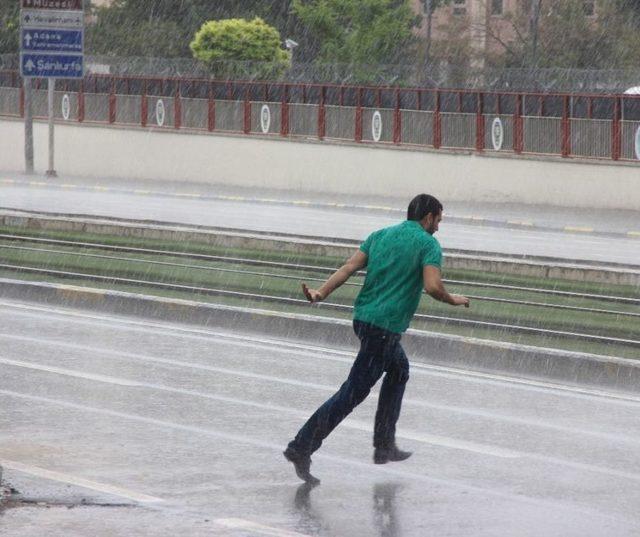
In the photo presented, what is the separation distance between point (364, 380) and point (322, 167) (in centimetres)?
3233

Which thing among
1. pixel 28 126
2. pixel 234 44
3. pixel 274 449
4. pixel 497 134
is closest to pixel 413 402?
pixel 274 449

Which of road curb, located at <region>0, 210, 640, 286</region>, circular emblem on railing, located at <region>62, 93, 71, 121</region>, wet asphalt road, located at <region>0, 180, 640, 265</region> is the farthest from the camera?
circular emblem on railing, located at <region>62, 93, 71, 121</region>

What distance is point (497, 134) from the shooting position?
37.1 meters

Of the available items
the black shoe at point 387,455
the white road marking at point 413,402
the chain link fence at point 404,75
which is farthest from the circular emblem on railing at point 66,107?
the black shoe at point 387,455

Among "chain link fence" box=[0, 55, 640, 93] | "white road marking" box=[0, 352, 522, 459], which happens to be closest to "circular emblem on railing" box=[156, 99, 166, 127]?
"chain link fence" box=[0, 55, 640, 93]

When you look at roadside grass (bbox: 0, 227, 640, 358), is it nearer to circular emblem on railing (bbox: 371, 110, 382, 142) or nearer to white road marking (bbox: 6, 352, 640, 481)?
white road marking (bbox: 6, 352, 640, 481)

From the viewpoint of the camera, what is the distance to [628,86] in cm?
4241

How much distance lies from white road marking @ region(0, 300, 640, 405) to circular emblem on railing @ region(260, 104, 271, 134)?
25.4 metres

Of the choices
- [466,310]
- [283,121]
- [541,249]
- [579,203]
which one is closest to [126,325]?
[466,310]

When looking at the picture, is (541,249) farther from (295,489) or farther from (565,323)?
(295,489)

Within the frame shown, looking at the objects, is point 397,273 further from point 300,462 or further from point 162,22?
point 162,22

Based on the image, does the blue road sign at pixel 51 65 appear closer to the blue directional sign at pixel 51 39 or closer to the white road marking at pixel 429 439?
the blue directional sign at pixel 51 39

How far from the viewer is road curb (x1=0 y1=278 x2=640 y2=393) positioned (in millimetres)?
13180

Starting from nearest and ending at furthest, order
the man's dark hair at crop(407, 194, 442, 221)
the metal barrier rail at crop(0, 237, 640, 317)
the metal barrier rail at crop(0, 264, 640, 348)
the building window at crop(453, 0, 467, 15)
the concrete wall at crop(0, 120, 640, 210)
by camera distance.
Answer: the man's dark hair at crop(407, 194, 442, 221)
the metal barrier rail at crop(0, 264, 640, 348)
the metal barrier rail at crop(0, 237, 640, 317)
the concrete wall at crop(0, 120, 640, 210)
the building window at crop(453, 0, 467, 15)
